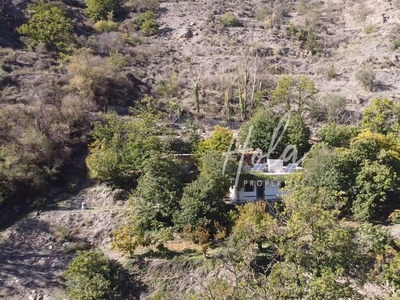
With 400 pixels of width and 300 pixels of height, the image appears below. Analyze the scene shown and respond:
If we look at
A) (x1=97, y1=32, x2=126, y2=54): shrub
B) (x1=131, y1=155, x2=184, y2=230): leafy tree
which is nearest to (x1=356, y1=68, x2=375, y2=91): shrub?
(x1=131, y1=155, x2=184, y2=230): leafy tree

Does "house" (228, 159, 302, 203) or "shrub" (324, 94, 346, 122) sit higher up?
"shrub" (324, 94, 346, 122)

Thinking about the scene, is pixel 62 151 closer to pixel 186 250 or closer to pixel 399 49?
pixel 186 250

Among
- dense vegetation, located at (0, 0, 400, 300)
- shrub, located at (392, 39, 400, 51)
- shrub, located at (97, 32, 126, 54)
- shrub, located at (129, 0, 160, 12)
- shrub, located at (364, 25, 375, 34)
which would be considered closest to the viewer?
Result: dense vegetation, located at (0, 0, 400, 300)

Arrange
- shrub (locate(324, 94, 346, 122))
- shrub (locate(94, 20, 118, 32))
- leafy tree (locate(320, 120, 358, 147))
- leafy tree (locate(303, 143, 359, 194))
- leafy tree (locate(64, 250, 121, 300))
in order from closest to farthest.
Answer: leafy tree (locate(64, 250, 121, 300))
leafy tree (locate(303, 143, 359, 194))
leafy tree (locate(320, 120, 358, 147))
shrub (locate(324, 94, 346, 122))
shrub (locate(94, 20, 118, 32))

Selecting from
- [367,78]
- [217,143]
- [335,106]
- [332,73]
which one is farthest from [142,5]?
[217,143]

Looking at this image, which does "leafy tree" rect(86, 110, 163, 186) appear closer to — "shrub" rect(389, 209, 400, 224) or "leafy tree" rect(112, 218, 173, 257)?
"leafy tree" rect(112, 218, 173, 257)
